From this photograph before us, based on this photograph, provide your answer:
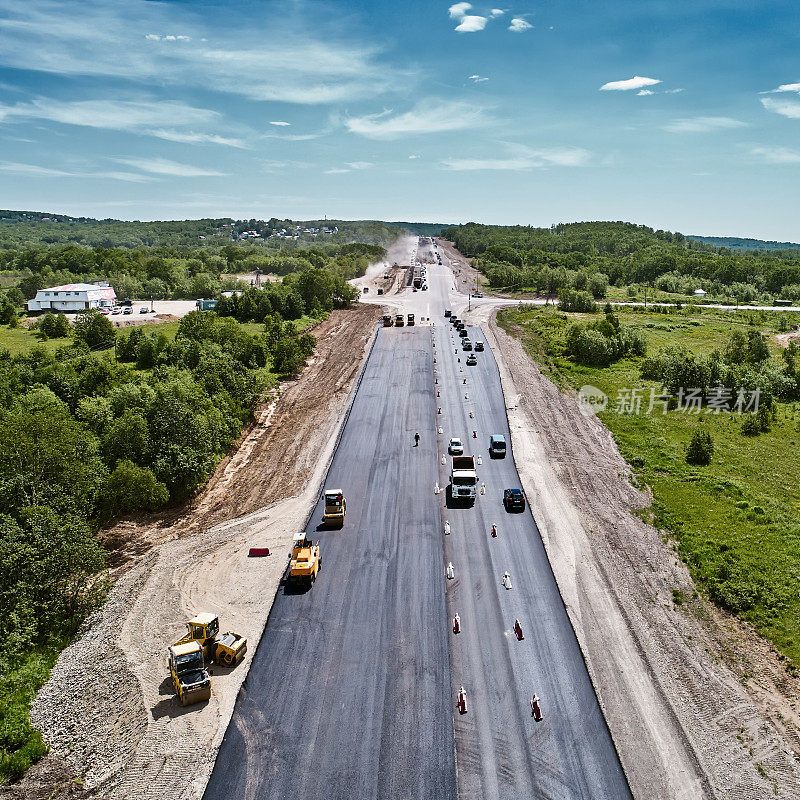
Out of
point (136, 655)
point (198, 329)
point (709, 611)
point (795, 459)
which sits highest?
point (198, 329)

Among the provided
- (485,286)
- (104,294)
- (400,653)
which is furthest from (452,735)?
(485,286)

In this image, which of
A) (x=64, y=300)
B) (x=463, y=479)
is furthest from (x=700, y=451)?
(x=64, y=300)

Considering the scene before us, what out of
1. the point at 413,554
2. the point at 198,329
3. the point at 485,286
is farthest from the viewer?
the point at 485,286

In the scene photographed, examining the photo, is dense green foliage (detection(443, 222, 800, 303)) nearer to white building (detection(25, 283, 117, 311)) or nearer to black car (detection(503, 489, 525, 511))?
white building (detection(25, 283, 117, 311))

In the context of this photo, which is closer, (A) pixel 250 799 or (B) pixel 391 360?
(A) pixel 250 799

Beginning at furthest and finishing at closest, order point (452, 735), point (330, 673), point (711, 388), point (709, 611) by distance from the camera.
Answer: point (711, 388)
point (709, 611)
point (330, 673)
point (452, 735)

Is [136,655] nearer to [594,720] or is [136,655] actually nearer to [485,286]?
[594,720]

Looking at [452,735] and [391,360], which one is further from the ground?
[391,360]
